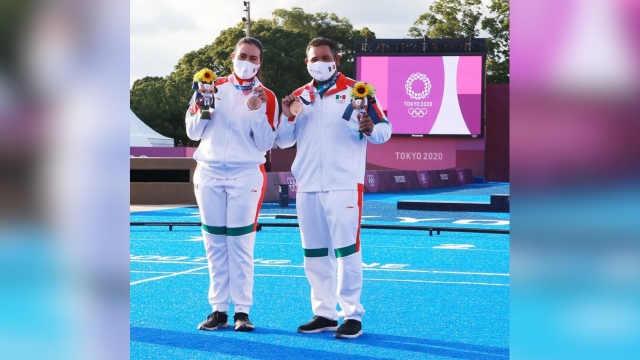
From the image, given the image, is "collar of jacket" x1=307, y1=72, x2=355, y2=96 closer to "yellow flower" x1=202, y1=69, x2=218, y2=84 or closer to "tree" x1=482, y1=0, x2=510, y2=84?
"yellow flower" x1=202, y1=69, x2=218, y2=84

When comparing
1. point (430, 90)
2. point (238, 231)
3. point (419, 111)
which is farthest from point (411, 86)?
point (238, 231)

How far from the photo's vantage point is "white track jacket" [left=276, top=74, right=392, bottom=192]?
598cm

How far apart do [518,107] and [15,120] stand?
3.08ft

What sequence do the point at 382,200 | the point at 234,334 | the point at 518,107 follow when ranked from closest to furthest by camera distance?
the point at 518,107 → the point at 234,334 → the point at 382,200

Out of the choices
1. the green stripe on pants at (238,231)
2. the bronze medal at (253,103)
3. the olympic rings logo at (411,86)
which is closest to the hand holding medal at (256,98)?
the bronze medal at (253,103)

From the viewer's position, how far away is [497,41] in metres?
57.2

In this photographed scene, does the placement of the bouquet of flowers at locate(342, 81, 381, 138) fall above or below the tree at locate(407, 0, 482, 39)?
below

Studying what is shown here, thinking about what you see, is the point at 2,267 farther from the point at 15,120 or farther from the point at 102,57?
the point at 102,57

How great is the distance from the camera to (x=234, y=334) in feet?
19.4

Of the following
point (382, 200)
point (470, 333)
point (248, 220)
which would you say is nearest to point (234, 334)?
point (248, 220)

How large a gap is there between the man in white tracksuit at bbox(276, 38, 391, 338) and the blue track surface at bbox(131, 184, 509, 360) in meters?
0.30

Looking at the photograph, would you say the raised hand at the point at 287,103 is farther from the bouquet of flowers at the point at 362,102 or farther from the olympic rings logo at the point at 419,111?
the olympic rings logo at the point at 419,111

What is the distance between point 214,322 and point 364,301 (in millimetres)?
1812

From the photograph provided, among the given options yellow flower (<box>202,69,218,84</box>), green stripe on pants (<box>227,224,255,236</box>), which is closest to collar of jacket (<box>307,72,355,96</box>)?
yellow flower (<box>202,69,218,84</box>)
